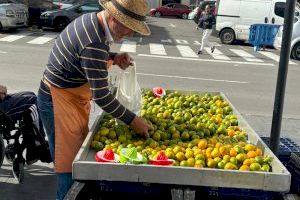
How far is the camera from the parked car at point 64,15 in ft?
75.0

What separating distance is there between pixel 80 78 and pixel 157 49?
15.1m

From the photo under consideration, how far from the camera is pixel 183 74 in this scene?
42.4 ft

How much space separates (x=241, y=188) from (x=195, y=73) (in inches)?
405

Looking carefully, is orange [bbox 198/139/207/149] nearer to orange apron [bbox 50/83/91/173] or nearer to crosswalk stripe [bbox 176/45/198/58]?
orange apron [bbox 50/83/91/173]

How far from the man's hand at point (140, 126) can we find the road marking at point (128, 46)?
13664 millimetres

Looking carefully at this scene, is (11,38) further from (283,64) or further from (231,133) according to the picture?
(283,64)

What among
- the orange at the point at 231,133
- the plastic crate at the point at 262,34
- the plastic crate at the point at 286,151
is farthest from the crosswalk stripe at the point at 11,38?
the orange at the point at 231,133

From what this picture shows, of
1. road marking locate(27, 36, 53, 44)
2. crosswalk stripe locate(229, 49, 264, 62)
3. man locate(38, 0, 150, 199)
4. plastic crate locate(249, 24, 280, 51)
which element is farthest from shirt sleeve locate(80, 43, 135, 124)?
plastic crate locate(249, 24, 280, 51)

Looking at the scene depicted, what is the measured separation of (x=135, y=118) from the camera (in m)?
3.61

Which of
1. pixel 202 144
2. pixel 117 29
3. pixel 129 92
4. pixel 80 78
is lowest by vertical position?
pixel 202 144

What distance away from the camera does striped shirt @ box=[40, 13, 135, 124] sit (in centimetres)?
337

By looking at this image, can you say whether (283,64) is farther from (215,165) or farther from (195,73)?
(195,73)

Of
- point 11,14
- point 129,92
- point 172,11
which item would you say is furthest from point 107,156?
point 172,11

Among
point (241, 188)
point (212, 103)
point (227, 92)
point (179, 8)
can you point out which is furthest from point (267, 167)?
point (179, 8)
